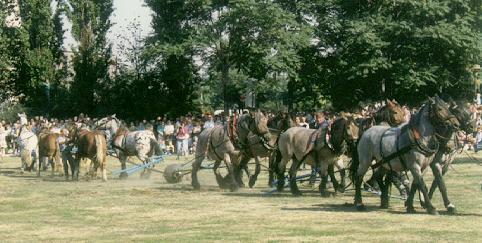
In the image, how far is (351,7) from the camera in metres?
58.3

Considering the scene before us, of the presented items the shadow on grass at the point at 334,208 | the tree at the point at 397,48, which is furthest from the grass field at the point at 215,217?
the tree at the point at 397,48

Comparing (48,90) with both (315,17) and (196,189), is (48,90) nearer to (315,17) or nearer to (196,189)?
(315,17)

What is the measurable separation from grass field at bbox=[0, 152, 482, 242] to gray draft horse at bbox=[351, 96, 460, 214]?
811 millimetres

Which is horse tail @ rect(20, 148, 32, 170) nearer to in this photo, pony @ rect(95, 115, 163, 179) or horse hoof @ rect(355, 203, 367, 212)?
pony @ rect(95, 115, 163, 179)

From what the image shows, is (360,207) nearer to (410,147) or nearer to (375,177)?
(375,177)

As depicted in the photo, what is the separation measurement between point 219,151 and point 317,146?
3.42m

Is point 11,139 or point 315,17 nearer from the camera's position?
point 11,139

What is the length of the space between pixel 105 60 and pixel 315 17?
1497 centimetres

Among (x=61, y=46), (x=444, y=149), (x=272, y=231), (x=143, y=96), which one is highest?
(x=61, y=46)

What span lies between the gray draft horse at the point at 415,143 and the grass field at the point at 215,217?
811 millimetres

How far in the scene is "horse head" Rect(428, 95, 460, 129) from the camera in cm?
1731

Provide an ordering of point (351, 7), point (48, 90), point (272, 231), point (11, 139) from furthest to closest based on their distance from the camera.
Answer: point (48, 90)
point (351, 7)
point (11, 139)
point (272, 231)

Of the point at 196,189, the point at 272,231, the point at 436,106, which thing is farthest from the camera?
the point at 196,189

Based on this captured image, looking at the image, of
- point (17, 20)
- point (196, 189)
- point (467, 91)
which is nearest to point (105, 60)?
point (17, 20)
